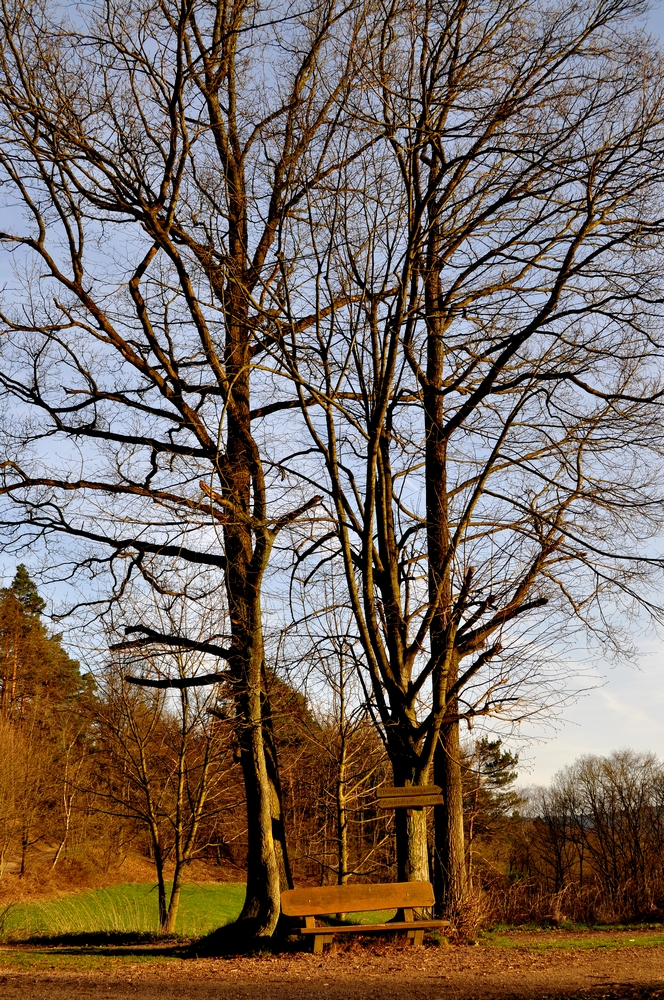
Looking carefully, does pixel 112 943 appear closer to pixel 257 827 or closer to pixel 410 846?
pixel 257 827

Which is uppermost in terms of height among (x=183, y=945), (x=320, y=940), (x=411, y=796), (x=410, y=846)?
(x=411, y=796)

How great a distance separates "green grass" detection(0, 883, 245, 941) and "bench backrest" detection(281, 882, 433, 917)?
12.6 ft

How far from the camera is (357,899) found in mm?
8195

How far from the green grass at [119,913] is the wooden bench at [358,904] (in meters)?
3.77

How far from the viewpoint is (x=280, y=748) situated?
14430 millimetres

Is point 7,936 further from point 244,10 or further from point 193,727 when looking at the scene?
point 244,10

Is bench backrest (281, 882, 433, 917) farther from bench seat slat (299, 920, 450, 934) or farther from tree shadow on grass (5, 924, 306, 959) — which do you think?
tree shadow on grass (5, 924, 306, 959)

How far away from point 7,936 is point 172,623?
5129 mm

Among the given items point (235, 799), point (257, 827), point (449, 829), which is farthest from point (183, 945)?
point (235, 799)

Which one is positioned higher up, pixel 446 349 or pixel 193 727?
pixel 446 349

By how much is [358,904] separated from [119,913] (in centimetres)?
961

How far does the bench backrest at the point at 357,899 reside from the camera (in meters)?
8.05

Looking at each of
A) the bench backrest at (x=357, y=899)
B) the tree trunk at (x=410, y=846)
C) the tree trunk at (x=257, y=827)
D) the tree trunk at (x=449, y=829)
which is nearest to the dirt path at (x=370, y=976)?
the bench backrest at (x=357, y=899)

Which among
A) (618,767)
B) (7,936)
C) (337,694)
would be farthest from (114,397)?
(618,767)
